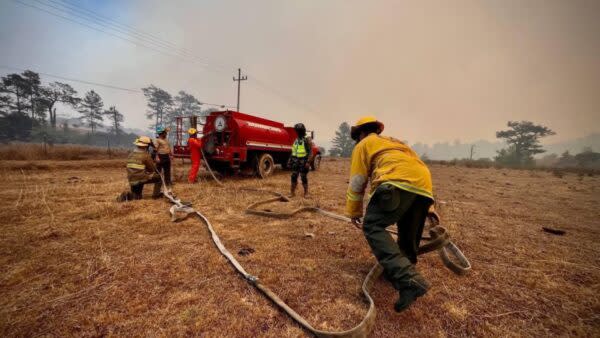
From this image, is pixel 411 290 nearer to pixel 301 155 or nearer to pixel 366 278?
pixel 366 278

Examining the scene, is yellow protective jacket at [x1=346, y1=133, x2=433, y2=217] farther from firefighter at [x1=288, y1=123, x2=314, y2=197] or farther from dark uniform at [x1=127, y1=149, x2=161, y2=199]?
dark uniform at [x1=127, y1=149, x2=161, y2=199]

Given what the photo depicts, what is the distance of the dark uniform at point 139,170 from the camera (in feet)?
18.9

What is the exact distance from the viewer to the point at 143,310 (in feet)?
7.11

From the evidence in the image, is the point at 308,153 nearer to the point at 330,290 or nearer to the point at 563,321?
the point at 330,290

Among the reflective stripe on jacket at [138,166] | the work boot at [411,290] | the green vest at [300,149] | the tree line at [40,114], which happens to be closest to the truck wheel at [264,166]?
the green vest at [300,149]

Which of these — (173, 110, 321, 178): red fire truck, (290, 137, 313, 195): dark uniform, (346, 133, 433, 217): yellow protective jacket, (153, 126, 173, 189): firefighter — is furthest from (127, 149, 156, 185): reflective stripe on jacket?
(346, 133, 433, 217): yellow protective jacket

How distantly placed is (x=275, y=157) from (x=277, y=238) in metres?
8.50

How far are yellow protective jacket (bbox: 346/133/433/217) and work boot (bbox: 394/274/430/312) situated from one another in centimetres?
77

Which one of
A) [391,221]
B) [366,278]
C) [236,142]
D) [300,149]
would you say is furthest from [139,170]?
[391,221]

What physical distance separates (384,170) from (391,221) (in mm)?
502

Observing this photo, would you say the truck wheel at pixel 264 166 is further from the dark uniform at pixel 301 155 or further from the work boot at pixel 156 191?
the work boot at pixel 156 191

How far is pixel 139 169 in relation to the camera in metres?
5.80

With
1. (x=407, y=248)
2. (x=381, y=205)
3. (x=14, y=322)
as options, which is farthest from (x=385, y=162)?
(x=14, y=322)

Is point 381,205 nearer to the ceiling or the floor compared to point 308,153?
nearer to the floor
